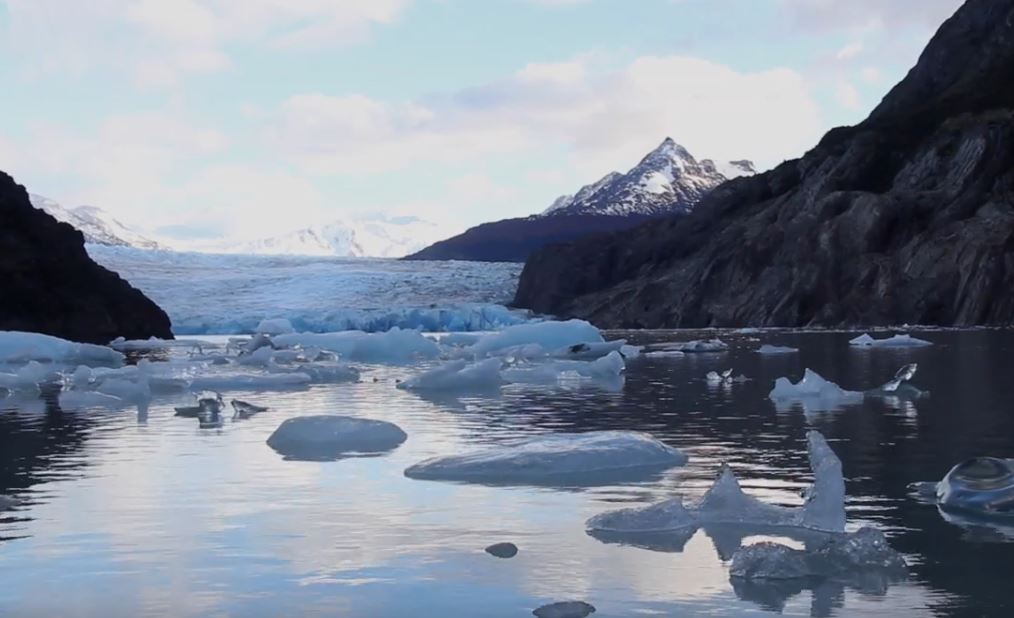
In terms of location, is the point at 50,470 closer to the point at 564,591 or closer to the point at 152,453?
the point at 152,453

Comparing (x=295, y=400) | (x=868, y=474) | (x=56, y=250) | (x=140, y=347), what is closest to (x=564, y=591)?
(x=868, y=474)

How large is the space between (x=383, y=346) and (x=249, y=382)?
42.5 ft

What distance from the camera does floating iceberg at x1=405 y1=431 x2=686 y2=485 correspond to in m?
9.09

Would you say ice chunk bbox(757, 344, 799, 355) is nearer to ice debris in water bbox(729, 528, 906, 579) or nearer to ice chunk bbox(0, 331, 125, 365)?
ice chunk bbox(0, 331, 125, 365)

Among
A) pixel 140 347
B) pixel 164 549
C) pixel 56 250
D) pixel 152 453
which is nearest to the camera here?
pixel 164 549

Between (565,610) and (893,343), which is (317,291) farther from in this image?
(565,610)

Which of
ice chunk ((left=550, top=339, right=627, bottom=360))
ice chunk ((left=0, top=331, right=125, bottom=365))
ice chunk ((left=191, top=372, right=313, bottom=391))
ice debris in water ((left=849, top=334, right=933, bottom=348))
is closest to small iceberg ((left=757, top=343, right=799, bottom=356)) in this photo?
ice debris in water ((left=849, top=334, right=933, bottom=348))

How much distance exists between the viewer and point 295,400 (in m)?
18.0

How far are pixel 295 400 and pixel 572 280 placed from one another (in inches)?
3393

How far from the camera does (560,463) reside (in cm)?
936

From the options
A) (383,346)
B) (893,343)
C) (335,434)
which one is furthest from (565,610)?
(893,343)

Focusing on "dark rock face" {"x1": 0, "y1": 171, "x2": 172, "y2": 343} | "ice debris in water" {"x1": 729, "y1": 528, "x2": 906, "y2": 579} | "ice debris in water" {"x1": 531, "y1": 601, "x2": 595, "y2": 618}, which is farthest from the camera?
"dark rock face" {"x1": 0, "y1": 171, "x2": 172, "y2": 343}

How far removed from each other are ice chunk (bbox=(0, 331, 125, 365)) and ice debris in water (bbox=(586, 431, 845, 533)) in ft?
89.1

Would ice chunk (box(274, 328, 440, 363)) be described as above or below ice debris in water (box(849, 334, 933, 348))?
below
